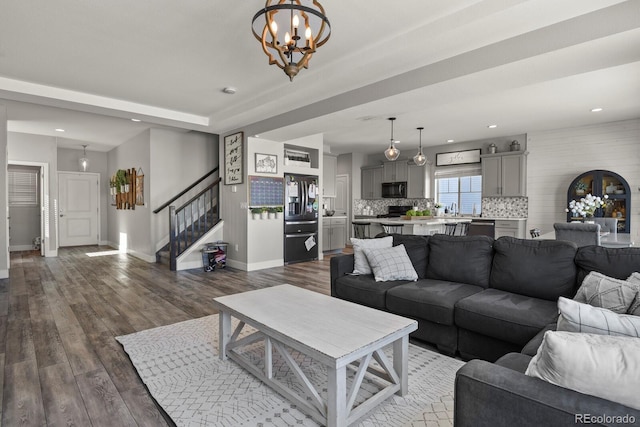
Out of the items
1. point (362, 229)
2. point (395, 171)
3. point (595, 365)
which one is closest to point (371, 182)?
point (395, 171)

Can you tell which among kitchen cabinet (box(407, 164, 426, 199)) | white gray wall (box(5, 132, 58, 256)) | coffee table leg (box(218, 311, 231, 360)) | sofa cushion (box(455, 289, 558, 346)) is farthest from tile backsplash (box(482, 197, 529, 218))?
white gray wall (box(5, 132, 58, 256))

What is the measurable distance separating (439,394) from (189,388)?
161 centimetres

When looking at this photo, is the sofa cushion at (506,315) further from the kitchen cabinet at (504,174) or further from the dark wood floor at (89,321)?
the kitchen cabinet at (504,174)

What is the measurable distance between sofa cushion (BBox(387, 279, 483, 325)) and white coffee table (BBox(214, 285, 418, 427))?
58 cm

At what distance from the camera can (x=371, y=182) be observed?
9641mm

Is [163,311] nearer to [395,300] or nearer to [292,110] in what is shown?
[395,300]

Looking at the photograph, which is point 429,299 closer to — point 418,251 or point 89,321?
point 418,251

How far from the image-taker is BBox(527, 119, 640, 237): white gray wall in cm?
581

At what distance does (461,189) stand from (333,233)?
325 centimetres

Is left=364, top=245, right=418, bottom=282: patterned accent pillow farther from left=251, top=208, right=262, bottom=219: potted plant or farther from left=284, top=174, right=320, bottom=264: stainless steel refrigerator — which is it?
left=284, top=174, right=320, bottom=264: stainless steel refrigerator

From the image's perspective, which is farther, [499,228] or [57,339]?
[499,228]

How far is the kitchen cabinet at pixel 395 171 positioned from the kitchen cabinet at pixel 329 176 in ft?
4.80

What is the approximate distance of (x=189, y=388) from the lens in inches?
88.0

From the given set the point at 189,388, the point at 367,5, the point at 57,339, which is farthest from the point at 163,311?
the point at 367,5
